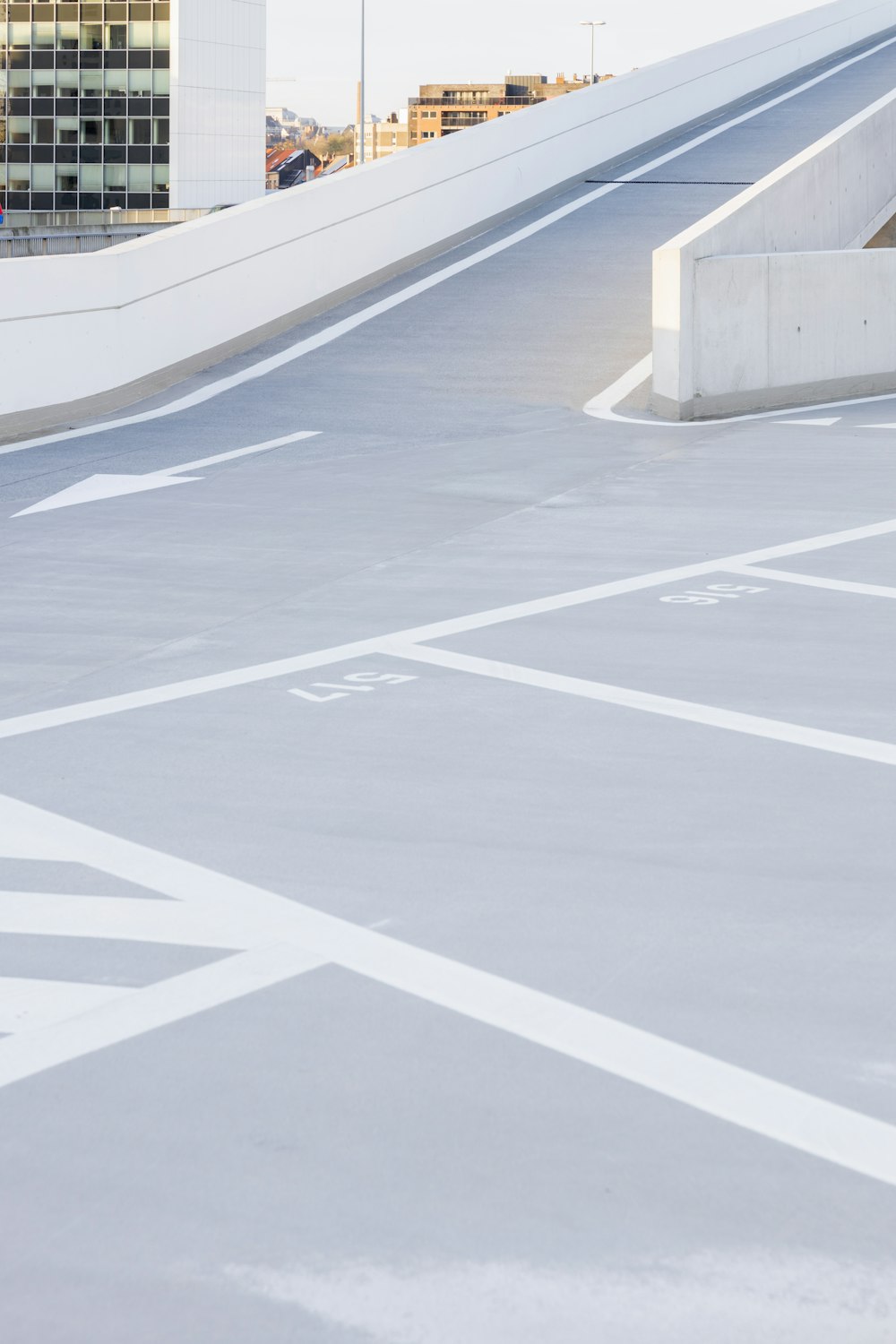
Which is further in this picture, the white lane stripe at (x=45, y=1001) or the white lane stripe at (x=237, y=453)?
the white lane stripe at (x=237, y=453)

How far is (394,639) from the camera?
8.55 meters

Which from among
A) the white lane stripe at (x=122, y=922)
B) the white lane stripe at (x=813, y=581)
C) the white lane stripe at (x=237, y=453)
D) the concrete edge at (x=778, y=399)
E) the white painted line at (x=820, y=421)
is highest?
the concrete edge at (x=778, y=399)

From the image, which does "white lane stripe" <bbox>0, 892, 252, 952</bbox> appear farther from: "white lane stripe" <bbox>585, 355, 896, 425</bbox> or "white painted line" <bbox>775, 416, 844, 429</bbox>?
"white painted line" <bbox>775, 416, 844, 429</bbox>

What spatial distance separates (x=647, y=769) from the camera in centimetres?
645

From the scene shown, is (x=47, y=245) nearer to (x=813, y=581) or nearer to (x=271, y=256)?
(x=271, y=256)

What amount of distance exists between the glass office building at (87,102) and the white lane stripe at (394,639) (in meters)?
72.6

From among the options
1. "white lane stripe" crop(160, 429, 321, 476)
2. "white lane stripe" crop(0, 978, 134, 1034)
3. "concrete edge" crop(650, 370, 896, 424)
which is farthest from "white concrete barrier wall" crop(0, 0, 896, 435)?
"white lane stripe" crop(0, 978, 134, 1034)

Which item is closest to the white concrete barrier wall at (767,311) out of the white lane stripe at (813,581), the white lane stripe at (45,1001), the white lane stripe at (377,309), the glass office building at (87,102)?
the white lane stripe at (377,309)

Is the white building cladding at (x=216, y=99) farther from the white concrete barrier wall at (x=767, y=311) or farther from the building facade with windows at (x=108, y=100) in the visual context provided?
the white concrete barrier wall at (x=767, y=311)

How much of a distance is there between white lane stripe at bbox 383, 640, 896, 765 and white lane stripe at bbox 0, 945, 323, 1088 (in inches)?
106

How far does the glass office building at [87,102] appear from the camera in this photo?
77.9m

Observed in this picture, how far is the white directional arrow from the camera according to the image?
1248cm

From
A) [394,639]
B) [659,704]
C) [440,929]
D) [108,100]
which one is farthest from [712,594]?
[108,100]

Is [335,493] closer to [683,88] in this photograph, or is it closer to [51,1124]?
[51,1124]
